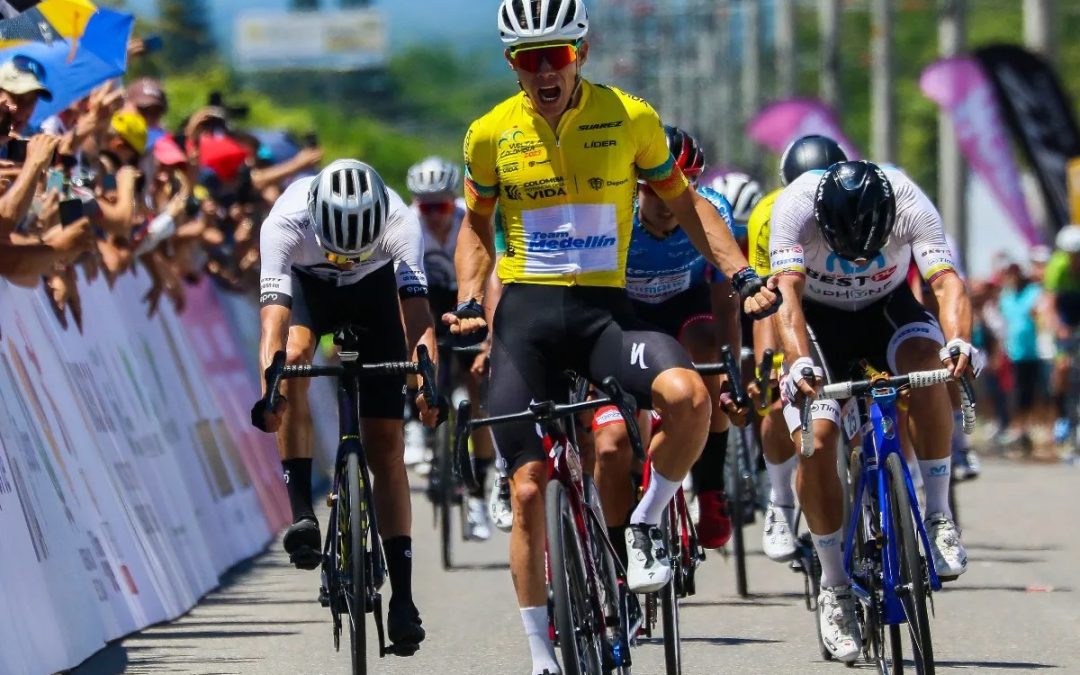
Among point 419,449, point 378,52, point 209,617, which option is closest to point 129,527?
point 209,617

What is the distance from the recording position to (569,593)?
7.29 meters

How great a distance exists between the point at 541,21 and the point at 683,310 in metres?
3.37

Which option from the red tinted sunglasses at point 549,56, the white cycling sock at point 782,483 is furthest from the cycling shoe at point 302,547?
the white cycling sock at point 782,483

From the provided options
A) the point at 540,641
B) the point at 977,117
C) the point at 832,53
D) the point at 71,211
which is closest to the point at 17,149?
the point at 71,211

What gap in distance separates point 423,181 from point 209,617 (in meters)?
4.17

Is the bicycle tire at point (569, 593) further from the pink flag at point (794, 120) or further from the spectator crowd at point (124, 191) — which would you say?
the pink flag at point (794, 120)

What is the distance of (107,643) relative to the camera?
9969 millimetres

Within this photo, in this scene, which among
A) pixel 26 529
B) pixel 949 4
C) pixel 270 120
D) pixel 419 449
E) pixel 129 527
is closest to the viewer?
pixel 26 529

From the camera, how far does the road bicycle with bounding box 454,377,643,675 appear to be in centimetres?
725

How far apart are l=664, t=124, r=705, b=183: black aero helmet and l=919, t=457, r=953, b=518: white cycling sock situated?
2.14m

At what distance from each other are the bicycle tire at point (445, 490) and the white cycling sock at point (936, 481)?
511 cm

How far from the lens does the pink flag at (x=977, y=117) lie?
27.3m

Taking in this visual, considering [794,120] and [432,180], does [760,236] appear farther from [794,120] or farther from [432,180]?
[794,120]

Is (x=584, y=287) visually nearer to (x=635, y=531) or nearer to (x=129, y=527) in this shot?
(x=635, y=531)
